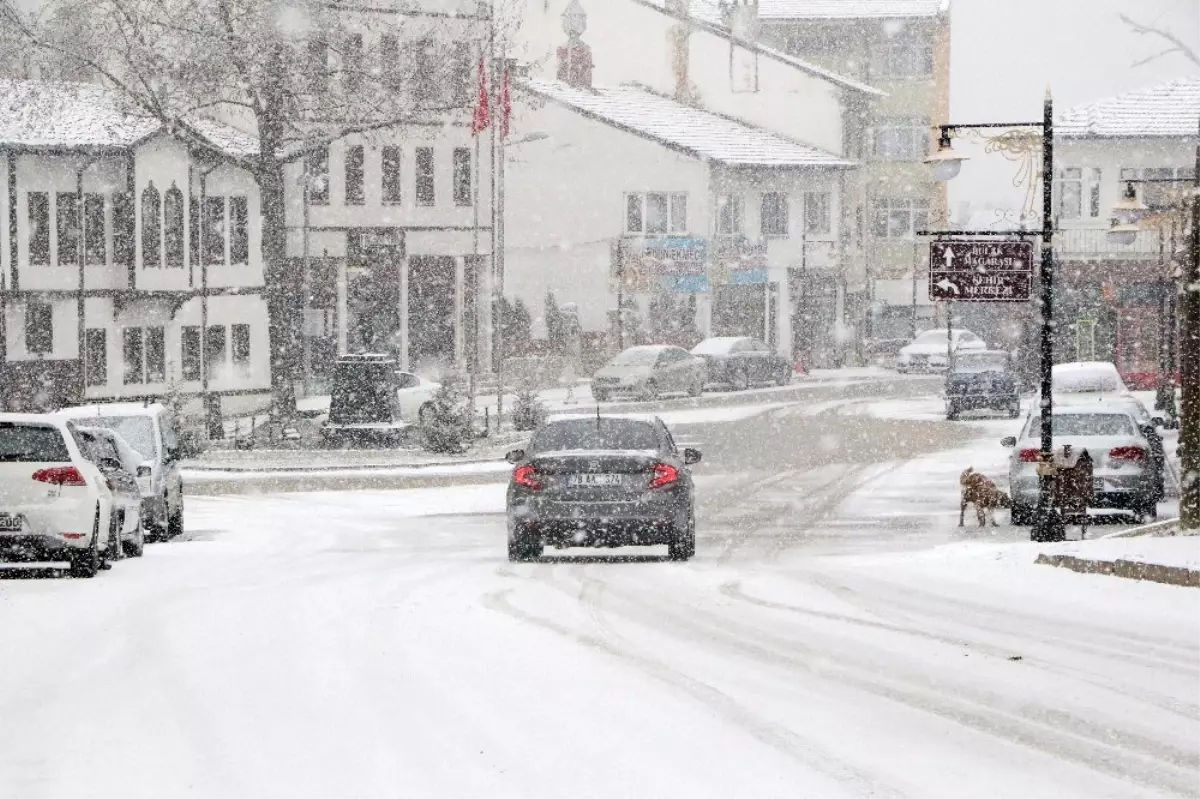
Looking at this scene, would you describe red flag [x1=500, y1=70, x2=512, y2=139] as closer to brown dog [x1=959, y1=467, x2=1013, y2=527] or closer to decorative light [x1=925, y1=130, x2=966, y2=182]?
brown dog [x1=959, y1=467, x2=1013, y2=527]

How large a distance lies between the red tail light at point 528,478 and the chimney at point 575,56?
58604 millimetres

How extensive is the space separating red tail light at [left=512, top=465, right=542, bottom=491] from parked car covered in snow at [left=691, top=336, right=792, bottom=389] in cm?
4293

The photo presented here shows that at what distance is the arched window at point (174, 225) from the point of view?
5450 centimetres

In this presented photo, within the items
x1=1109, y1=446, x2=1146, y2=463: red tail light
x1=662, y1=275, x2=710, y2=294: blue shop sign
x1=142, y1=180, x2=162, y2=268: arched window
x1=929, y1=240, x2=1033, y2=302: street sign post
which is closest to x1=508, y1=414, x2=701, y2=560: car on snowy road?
x1=929, y1=240, x2=1033, y2=302: street sign post

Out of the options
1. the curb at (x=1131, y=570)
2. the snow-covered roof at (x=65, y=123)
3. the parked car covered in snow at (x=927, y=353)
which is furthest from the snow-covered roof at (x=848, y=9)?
the curb at (x=1131, y=570)

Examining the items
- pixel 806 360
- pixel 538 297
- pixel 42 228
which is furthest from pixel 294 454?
pixel 806 360

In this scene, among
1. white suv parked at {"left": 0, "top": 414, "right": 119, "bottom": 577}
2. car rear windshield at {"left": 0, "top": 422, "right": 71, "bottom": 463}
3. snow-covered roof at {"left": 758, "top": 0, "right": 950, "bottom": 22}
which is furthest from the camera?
snow-covered roof at {"left": 758, "top": 0, "right": 950, "bottom": 22}

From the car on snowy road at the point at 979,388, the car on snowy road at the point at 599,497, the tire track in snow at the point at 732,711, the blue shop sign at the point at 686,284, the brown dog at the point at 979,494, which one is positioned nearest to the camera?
the tire track in snow at the point at 732,711

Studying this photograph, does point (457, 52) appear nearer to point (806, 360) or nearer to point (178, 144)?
point (178, 144)

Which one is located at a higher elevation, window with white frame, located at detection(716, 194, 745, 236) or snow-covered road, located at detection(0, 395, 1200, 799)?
window with white frame, located at detection(716, 194, 745, 236)

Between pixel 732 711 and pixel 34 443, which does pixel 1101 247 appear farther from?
pixel 732 711

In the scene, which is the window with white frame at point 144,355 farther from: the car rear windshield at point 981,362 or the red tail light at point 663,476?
the red tail light at point 663,476

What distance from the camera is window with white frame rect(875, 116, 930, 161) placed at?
291 feet

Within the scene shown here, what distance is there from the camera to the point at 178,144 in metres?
54.2
